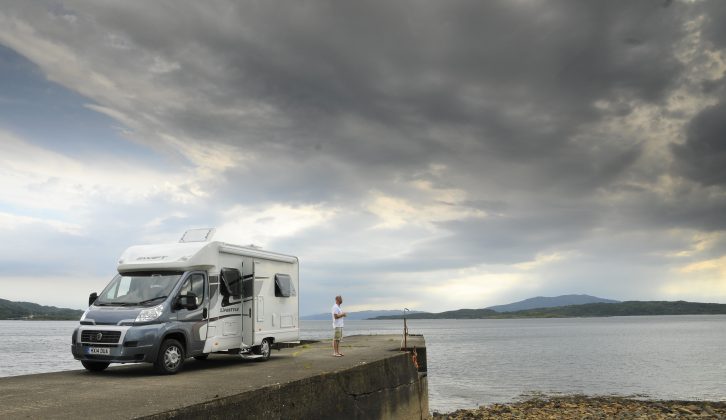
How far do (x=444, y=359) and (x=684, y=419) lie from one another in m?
34.7

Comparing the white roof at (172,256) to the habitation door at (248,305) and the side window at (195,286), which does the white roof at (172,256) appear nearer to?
the side window at (195,286)

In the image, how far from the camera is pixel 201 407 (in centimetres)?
861

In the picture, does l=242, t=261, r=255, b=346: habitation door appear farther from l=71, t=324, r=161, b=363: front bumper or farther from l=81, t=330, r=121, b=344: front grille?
l=81, t=330, r=121, b=344: front grille

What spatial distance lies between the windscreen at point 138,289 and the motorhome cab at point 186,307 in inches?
0.9

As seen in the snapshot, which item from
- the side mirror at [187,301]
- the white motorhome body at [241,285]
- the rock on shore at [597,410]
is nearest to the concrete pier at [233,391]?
the white motorhome body at [241,285]

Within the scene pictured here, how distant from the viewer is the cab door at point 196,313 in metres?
13.8

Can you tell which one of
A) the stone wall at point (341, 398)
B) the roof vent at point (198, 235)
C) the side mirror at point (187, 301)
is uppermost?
the roof vent at point (198, 235)

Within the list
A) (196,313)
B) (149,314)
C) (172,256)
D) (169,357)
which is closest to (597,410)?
(196,313)

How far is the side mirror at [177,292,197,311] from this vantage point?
13.7 m

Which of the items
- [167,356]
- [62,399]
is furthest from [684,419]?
[62,399]

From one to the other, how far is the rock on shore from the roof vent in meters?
11.4

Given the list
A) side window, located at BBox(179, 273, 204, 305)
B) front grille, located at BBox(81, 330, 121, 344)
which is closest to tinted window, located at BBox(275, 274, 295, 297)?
side window, located at BBox(179, 273, 204, 305)

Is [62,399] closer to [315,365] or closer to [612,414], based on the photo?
[315,365]

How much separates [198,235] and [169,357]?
340 cm
